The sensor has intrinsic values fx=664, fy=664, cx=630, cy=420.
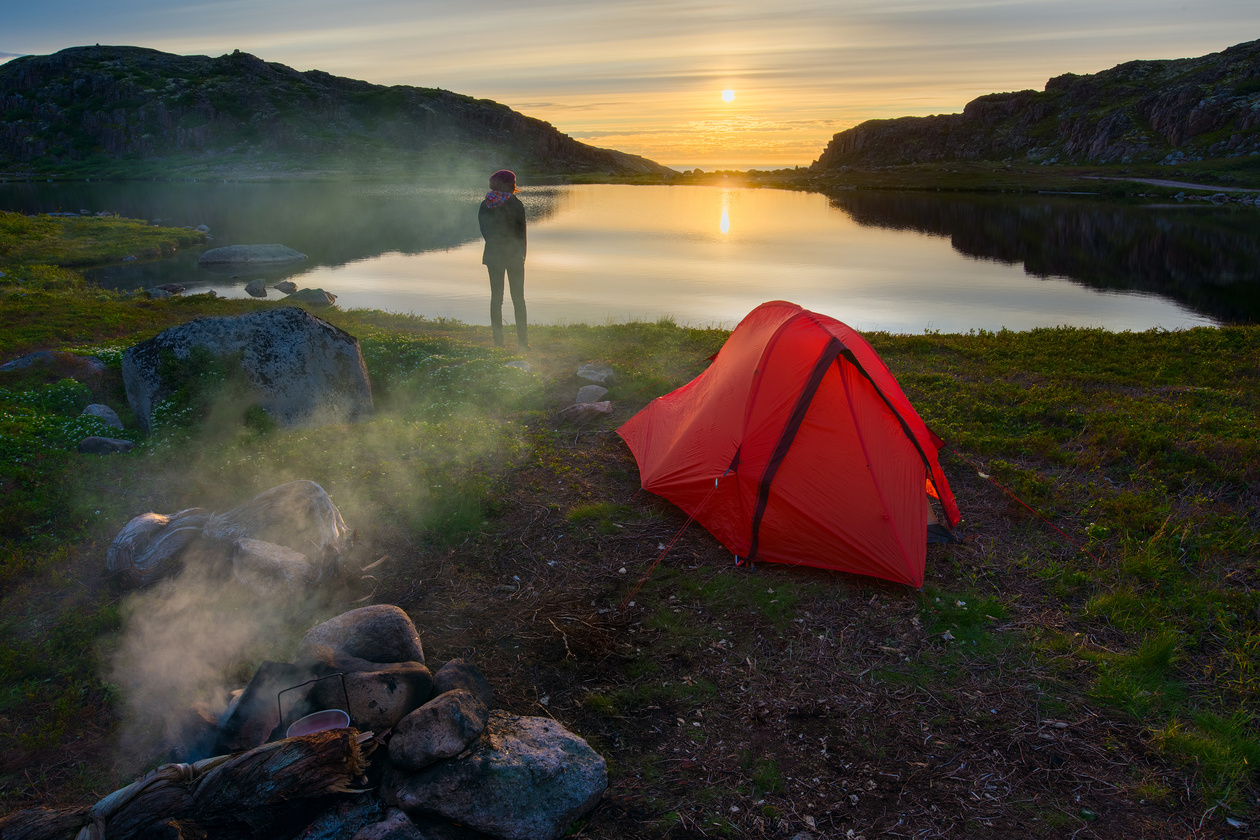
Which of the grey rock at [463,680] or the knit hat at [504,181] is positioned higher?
the knit hat at [504,181]

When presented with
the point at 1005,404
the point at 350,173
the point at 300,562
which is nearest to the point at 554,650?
the point at 300,562

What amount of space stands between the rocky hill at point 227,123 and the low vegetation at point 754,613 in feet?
404

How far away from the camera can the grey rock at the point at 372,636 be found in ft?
16.6

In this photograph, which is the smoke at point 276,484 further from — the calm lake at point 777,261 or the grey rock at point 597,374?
the calm lake at point 777,261

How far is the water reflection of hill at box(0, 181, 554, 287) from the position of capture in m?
32.5

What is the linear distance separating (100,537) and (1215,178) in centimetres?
9921

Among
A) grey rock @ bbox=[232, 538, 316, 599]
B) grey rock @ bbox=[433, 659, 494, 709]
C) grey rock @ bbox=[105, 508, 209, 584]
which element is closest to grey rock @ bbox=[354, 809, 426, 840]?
grey rock @ bbox=[433, 659, 494, 709]

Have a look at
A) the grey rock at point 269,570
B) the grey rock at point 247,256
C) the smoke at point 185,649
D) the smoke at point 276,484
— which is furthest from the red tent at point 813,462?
the grey rock at point 247,256

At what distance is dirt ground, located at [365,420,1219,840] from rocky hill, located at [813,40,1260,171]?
113 metres

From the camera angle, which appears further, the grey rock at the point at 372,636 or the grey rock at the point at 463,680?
the grey rock at the point at 372,636

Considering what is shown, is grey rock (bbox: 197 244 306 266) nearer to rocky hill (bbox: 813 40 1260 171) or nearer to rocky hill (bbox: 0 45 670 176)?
rocky hill (bbox: 0 45 670 176)

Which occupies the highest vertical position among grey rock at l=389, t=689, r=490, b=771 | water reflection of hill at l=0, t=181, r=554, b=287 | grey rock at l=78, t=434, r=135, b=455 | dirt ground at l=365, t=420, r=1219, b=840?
water reflection of hill at l=0, t=181, r=554, b=287

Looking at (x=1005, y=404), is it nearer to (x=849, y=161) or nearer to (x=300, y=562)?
(x=300, y=562)

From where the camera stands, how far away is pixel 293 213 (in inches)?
2068
